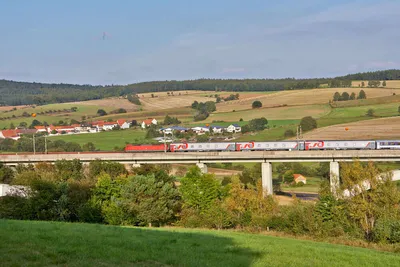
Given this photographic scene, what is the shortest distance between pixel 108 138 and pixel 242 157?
75264mm

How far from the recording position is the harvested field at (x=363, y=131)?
118188 mm

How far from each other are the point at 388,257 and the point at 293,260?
17.5 feet

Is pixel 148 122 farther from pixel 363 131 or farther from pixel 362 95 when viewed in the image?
pixel 363 131

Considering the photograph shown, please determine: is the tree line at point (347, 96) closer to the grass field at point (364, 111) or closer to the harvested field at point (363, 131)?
the grass field at point (364, 111)

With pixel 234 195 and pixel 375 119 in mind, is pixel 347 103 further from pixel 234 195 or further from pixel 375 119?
pixel 234 195

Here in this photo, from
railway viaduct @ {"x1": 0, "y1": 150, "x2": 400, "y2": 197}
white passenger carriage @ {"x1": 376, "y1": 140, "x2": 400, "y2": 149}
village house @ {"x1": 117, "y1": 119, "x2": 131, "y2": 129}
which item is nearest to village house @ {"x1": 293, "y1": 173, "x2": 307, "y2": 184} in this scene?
white passenger carriage @ {"x1": 376, "y1": 140, "x2": 400, "y2": 149}

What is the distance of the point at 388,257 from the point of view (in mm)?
24484

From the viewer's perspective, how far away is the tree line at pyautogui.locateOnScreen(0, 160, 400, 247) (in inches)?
1671

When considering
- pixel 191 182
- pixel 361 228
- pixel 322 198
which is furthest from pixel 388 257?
pixel 191 182

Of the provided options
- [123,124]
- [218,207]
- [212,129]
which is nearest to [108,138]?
[123,124]

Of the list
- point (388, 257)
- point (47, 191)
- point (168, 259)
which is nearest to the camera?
point (168, 259)

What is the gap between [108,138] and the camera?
509 ft

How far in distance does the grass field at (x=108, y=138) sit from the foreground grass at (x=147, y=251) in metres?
112

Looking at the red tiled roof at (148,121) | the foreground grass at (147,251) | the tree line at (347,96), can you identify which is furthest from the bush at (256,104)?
the foreground grass at (147,251)
